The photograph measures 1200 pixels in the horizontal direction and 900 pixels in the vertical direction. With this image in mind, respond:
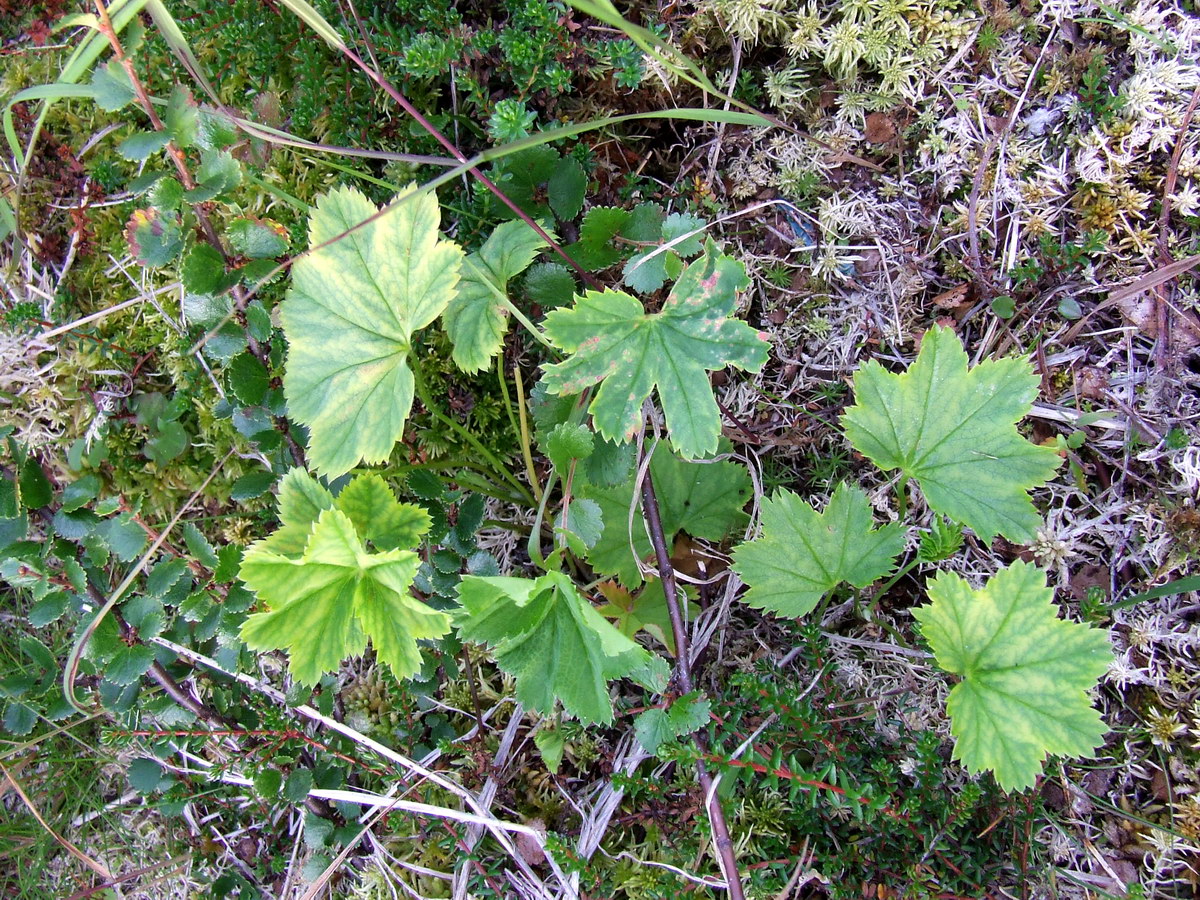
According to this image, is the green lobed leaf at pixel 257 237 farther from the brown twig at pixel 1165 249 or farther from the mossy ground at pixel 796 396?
the brown twig at pixel 1165 249

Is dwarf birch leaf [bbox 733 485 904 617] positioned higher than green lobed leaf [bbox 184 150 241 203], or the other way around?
green lobed leaf [bbox 184 150 241 203]

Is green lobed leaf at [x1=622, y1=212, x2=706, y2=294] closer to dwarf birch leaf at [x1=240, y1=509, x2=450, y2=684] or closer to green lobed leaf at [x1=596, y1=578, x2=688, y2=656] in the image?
green lobed leaf at [x1=596, y1=578, x2=688, y2=656]

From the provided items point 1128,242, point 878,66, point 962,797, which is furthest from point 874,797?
point 878,66

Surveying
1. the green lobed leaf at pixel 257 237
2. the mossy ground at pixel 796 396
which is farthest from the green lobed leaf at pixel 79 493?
the green lobed leaf at pixel 257 237

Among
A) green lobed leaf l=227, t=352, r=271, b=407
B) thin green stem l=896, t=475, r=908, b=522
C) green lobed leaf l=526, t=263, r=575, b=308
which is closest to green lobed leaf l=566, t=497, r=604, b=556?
green lobed leaf l=526, t=263, r=575, b=308

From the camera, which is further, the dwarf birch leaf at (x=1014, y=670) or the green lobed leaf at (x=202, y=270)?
the green lobed leaf at (x=202, y=270)

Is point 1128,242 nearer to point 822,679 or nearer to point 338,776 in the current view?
point 822,679
